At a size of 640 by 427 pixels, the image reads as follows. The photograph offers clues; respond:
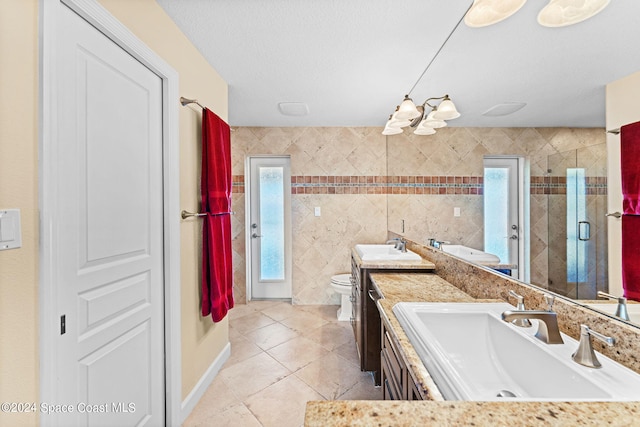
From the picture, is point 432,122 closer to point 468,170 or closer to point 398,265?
point 468,170

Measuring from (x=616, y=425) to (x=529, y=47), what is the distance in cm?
129

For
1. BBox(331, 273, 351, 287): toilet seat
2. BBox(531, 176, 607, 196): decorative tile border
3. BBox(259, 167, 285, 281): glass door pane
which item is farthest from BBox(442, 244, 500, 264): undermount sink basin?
BBox(259, 167, 285, 281): glass door pane

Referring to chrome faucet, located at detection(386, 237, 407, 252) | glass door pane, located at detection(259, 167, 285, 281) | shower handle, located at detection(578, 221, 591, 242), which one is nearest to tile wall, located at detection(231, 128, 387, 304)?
glass door pane, located at detection(259, 167, 285, 281)

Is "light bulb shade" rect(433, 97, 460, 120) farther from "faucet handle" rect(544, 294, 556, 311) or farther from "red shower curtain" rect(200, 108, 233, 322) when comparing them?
"red shower curtain" rect(200, 108, 233, 322)

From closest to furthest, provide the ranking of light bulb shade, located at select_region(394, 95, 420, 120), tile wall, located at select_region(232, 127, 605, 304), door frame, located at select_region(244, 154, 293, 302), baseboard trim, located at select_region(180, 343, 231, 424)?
1. baseboard trim, located at select_region(180, 343, 231, 424)
2. light bulb shade, located at select_region(394, 95, 420, 120)
3. tile wall, located at select_region(232, 127, 605, 304)
4. door frame, located at select_region(244, 154, 293, 302)

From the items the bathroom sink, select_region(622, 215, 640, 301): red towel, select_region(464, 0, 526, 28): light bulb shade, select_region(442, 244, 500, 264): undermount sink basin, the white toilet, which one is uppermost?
select_region(464, 0, 526, 28): light bulb shade

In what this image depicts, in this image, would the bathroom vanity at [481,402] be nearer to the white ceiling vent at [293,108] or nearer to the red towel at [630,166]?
the red towel at [630,166]

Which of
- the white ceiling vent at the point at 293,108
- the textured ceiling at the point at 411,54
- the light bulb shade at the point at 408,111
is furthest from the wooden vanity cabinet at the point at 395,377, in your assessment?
the white ceiling vent at the point at 293,108

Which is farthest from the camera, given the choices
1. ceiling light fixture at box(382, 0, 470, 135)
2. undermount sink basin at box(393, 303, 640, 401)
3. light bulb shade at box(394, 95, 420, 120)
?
light bulb shade at box(394, 95, 420, 120)

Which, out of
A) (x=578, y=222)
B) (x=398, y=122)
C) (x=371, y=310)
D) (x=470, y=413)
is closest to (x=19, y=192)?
(x=470, y=413)

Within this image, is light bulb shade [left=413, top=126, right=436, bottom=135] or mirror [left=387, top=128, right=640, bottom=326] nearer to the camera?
mirror [left=387, top=128, right=640, bottom=326]

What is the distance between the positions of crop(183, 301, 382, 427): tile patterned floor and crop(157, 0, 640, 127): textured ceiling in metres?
1.93

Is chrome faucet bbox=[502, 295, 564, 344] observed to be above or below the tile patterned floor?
above

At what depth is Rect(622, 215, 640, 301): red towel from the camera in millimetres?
694
